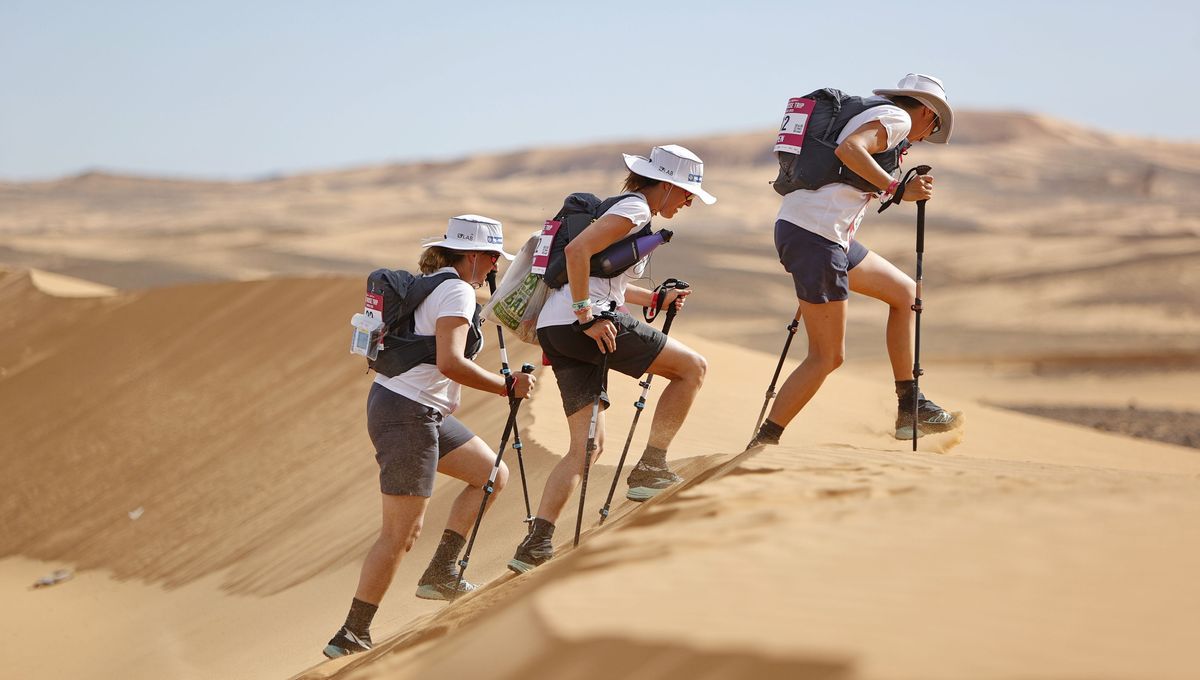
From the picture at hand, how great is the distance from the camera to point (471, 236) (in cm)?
556

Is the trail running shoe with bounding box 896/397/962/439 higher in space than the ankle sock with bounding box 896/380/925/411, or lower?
lower

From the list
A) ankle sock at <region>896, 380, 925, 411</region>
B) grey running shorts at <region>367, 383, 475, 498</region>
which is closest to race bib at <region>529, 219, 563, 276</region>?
grey running shorts at <region>367, 383, 475, 498</region>

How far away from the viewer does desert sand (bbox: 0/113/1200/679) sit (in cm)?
A: 311

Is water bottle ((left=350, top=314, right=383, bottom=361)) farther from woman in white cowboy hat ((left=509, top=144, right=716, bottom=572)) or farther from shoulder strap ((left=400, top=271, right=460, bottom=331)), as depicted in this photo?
woman in white cowboy hat ((left=509, top=144, right=716, bottom=572))

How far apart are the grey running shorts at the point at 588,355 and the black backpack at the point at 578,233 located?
20 cm

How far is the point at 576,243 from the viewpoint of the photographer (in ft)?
16.7

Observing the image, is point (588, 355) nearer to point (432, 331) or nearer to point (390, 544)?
point (432, 331)

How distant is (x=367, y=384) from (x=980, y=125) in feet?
291

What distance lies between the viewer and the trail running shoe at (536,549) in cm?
529

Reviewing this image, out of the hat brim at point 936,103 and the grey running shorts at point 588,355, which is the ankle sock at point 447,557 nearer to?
the grey running shorts at point 588,355

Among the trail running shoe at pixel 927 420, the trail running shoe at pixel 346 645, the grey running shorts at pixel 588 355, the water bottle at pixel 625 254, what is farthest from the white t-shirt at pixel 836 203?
the trail running shoe at pixel 346 645

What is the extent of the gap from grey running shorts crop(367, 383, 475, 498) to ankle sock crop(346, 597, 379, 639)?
1.66 ft

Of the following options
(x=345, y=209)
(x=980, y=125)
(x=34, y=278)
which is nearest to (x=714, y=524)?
(x=34, y=278)

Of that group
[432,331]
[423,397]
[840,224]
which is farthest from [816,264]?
[423,397]
